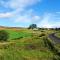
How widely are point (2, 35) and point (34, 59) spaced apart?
46.7 metres

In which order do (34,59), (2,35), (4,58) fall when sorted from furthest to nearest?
1. (2,35)
2. (34,59)
3. (4,58)

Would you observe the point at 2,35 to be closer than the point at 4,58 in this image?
No

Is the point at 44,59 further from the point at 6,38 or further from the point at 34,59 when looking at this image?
the point at 6,38

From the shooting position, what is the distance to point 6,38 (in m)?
69.0

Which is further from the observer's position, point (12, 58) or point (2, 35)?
point (2, 35)

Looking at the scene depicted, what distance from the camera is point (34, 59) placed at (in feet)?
67.9

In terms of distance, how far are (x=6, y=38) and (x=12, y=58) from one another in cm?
5049

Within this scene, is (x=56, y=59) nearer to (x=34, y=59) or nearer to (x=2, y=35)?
(x=34, y=59)

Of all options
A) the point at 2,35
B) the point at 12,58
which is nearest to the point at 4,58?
the point at 12,58

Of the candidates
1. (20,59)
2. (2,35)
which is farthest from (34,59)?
(2,35)

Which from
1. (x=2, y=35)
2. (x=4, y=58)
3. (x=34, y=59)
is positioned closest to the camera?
(x=4, y=58)

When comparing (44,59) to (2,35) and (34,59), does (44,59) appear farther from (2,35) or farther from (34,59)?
(2,35)

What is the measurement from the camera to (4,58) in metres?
18.2

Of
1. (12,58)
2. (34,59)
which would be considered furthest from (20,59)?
(34,59)
